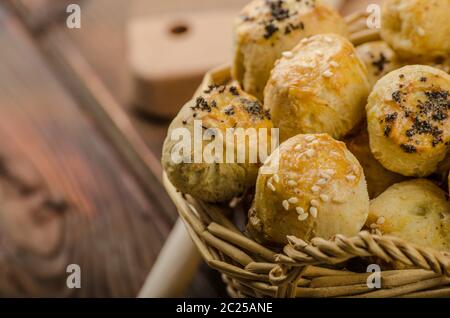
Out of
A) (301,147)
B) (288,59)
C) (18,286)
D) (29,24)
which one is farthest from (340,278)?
(29,24)

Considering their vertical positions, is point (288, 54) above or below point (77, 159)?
above

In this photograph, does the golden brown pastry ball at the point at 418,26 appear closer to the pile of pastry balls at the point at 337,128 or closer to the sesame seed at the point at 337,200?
the pile of pastry balls at the point at 337,128

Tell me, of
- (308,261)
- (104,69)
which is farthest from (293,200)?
(104,69)

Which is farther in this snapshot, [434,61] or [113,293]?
[113,293]

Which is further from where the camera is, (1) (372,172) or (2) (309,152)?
(1) (372,172)

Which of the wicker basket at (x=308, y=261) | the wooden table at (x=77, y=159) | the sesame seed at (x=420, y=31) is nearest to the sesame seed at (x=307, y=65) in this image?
the sesame seed at (x=420, y=31)

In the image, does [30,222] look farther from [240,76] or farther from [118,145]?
[240,76]

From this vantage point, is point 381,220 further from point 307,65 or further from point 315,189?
point 307,65
